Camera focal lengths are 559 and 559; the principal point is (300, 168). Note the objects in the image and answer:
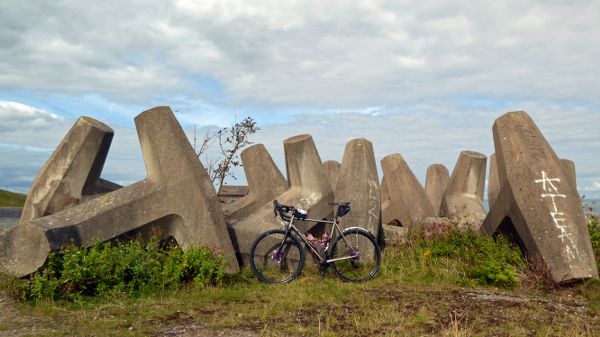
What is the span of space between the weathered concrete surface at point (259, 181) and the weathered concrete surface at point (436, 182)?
7.07 m

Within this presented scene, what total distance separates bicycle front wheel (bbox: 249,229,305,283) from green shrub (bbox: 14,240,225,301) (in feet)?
2.90

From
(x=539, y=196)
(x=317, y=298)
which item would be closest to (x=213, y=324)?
(x=317, y=298)

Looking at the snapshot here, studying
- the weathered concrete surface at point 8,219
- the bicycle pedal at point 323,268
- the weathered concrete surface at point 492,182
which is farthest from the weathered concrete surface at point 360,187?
the weathered concrete surface at point 8,219

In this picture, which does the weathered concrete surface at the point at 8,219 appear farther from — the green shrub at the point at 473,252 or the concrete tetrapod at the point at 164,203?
the green shrub at the point at 473,252

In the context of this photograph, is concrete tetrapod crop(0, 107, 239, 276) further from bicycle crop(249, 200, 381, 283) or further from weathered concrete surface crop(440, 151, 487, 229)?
weathered concrete surface crop(440, 151, 487, 229)

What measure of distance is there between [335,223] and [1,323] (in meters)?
4.65

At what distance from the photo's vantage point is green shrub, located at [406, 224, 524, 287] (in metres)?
7.88

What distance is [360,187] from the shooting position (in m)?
9.91

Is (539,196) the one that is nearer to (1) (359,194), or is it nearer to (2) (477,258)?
(2) (477,258)

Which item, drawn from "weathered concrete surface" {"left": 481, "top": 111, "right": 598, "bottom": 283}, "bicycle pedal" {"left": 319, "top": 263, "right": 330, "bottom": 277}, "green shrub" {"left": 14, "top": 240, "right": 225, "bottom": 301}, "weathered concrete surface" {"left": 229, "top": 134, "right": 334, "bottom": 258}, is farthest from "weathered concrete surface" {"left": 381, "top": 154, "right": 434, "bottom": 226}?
"green shrub" {"left": 14, "top": 240, "right": 225, "bottom": 301}

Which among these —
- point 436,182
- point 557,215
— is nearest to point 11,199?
point 436,182

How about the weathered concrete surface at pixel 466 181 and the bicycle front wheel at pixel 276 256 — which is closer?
the bicycle front wheel at pixel 276 256

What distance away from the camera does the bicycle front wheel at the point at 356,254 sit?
8.47 m

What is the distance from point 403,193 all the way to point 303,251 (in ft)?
22.9
